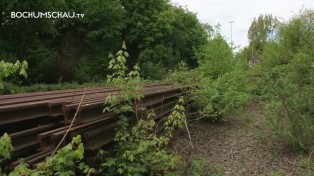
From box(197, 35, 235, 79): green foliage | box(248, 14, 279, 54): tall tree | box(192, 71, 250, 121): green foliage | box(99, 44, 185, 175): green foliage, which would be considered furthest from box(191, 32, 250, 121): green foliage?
box(248, 14, 279, 54): tall tree

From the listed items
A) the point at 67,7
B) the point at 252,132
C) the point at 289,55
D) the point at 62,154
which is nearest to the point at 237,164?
the point at 252,132

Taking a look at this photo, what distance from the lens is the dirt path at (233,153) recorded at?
672 cm

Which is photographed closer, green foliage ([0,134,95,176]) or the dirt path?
green foliage ([0,134,95,176])

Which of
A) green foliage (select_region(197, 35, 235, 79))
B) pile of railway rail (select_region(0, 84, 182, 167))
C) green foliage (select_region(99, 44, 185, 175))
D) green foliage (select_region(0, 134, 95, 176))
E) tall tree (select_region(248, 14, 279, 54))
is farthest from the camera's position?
tall tree (select_region(248, 14, 279, 54))

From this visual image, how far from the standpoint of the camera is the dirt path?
265 inches

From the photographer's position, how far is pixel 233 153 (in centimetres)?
792

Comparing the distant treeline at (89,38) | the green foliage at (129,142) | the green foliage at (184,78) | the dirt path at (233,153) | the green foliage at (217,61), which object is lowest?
the dirt path at (233,153)

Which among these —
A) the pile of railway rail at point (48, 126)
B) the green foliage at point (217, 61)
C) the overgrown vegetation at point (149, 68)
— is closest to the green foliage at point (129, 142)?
the overgrown vegetation at point (149, 68)

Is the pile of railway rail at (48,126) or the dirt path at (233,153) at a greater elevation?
the pile of railway rail at (48,126)

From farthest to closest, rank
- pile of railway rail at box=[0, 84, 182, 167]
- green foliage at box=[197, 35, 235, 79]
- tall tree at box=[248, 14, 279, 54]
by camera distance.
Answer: tall tree at box=[248, 14, 279, 54] → green foliage at box=[197, 35, 235, 79] → pile of railway rail at box=[0, 84, 182, 167]

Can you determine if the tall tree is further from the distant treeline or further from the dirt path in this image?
the dirt path

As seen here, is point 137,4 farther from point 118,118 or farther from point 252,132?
point 118,118

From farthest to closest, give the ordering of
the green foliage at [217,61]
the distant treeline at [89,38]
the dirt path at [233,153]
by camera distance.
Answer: the distant treeline at [89,38] → the green foliage at [217,61] → the dirt path at [233,153]

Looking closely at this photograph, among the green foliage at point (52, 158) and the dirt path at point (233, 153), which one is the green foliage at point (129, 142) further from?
the green foliage at point (52, 158)
